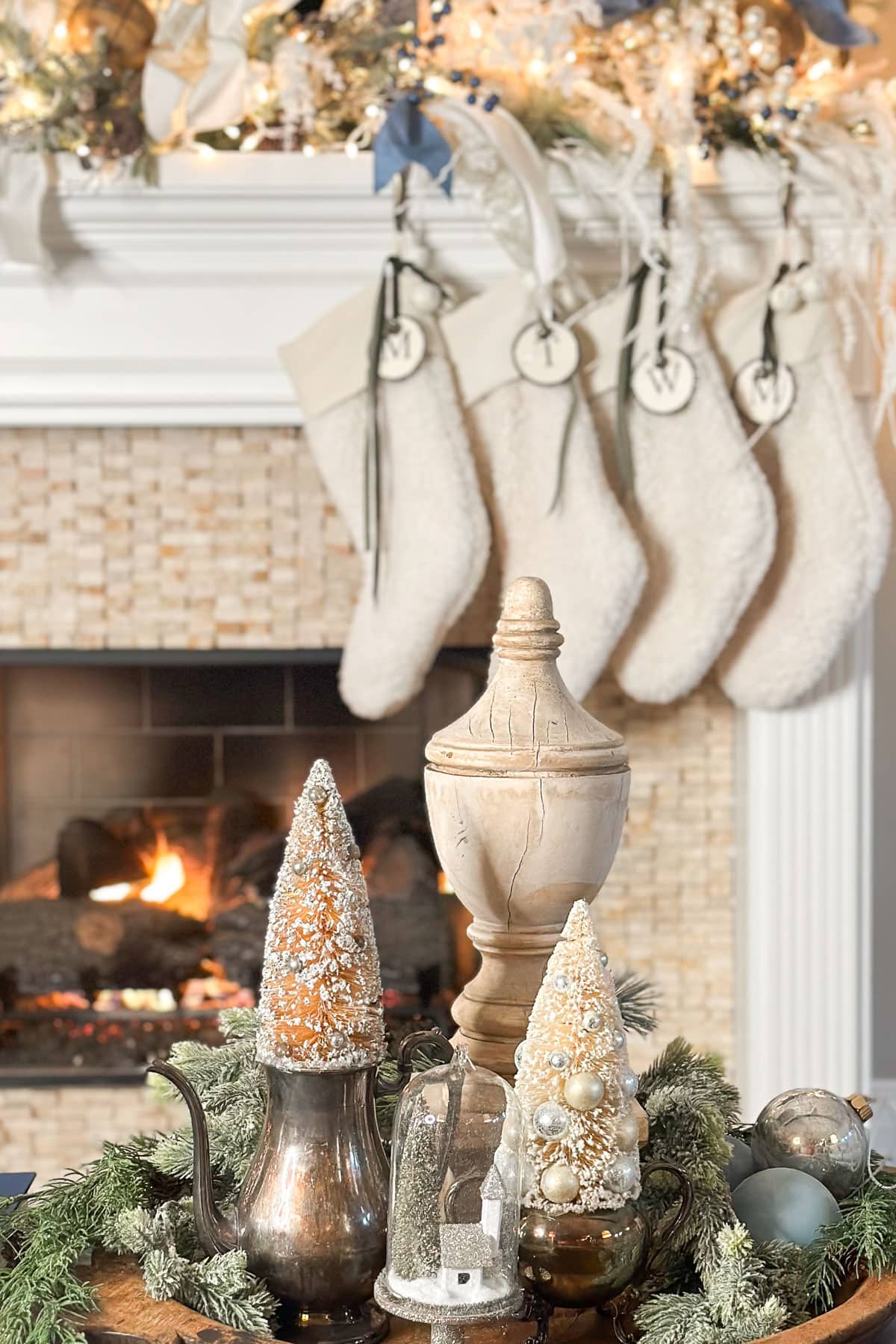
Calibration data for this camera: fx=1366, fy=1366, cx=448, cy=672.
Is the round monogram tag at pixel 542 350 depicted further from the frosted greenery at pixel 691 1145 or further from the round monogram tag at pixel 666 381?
the frosted greenery at pixel 691 1145

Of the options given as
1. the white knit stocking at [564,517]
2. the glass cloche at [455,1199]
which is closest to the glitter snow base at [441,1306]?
the glass cloche at [455,1199]

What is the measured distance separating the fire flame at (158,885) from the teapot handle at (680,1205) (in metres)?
1.44

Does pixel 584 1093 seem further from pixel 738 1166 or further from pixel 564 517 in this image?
pixel 564 517

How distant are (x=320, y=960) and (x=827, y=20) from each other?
1.40 m

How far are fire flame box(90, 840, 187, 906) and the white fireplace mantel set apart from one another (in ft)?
2.03

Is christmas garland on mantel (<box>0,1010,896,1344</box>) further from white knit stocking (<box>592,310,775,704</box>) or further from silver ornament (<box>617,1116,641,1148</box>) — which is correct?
white knit stocking (<box>592,310,775,704</box>)

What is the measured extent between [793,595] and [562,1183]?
1.21 meters

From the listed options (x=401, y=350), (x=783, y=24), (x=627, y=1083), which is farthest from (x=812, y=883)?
(x=627, y=1083)

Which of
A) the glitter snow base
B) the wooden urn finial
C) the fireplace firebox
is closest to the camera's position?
the glitter snow base

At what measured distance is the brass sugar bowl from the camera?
50 cm

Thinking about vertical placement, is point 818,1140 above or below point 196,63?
below

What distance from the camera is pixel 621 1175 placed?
509 mm

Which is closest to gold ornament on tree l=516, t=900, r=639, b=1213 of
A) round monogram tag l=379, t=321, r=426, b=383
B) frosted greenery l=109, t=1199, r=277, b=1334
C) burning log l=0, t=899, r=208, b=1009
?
frosted greenery l=109, t=1199, r=277, b=1334

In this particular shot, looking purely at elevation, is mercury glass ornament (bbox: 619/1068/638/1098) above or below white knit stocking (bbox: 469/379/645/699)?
below
